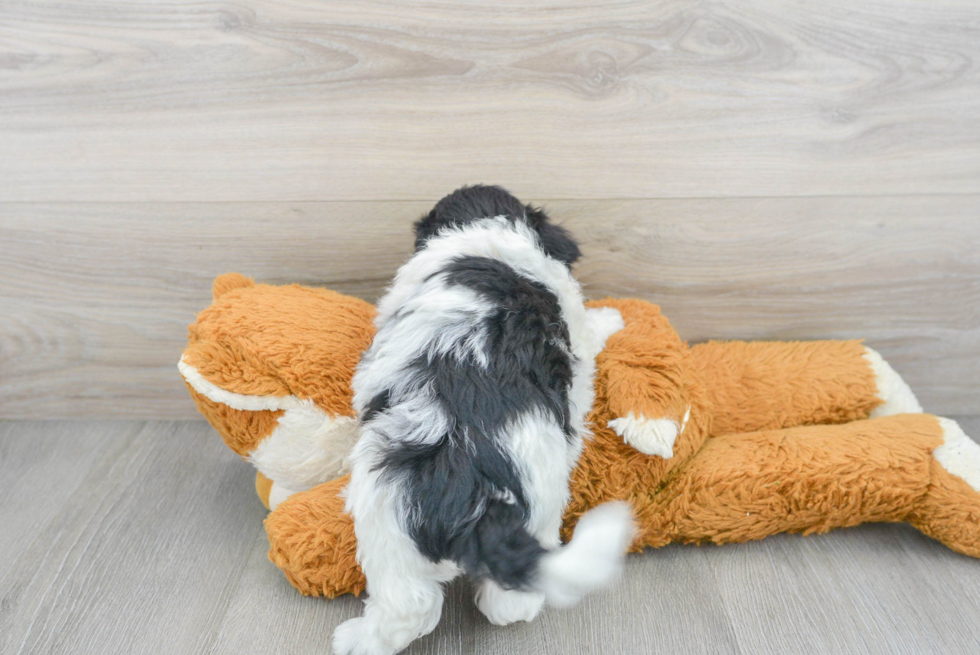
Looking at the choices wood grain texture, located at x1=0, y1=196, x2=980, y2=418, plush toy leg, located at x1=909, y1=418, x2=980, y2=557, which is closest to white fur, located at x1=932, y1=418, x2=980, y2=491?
plush toy leg, located at x1=909, y1=418, x2=980, y2=557

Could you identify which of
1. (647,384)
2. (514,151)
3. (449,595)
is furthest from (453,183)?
(449,595)

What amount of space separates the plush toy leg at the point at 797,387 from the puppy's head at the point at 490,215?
1.06ft

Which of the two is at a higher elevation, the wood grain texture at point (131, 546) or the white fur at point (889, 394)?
the white fur at point (889, 394)

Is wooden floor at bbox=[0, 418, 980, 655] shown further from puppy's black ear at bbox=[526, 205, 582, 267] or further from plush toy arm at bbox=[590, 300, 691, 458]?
puppy's black ear at bbox=[526, 205, 582, 267]

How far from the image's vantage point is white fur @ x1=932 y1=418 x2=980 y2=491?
91 cm

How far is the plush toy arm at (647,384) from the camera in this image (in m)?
0.84

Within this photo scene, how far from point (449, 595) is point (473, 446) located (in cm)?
29

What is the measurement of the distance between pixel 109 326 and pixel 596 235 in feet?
2.85

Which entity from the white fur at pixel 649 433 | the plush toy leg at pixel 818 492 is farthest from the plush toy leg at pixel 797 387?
the white fur at pixel 649 433

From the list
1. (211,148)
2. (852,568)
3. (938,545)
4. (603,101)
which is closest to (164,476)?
(211,148)

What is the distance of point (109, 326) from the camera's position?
1203 mm

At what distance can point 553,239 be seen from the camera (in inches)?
35.3

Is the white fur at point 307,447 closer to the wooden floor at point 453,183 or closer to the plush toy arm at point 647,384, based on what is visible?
the wooden floor at point 453,183

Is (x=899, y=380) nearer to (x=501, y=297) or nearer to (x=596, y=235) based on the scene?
(x=596, y=235)
